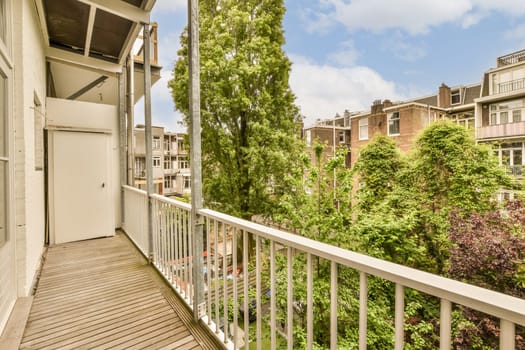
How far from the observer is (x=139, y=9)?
3.22 meters

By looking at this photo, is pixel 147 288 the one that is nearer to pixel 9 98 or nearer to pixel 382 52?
pixel 9 98

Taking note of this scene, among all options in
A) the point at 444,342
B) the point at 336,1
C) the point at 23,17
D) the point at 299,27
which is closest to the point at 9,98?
the point at 23,17

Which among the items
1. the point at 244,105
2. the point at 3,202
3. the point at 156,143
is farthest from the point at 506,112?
the point at 156,143

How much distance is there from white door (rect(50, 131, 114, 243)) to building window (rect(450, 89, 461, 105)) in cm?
1785

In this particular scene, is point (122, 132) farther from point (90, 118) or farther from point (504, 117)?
point (504, 117)

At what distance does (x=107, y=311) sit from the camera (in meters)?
2.21

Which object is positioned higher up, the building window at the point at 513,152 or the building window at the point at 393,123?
the building window at the point at 393,123

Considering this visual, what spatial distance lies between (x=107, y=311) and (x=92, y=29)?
11.6 ft

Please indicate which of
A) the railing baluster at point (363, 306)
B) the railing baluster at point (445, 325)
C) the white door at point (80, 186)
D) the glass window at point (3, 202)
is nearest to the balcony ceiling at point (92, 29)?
the white door at point (80, 186)

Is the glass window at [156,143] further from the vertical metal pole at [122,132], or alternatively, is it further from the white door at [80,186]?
the white door at [80,186]

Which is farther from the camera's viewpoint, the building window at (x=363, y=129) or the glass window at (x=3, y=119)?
the building window at (x=363, y=129)

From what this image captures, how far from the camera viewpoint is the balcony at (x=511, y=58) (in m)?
12.5

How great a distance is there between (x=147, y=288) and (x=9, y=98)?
6.66ft

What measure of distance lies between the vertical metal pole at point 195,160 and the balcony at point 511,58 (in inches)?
671
